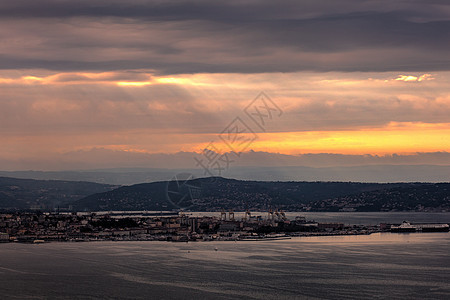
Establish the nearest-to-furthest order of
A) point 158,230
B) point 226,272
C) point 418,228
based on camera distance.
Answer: point 226,272
point 158,230
point 418,228

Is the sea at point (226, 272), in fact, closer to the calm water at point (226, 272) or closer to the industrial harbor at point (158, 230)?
the calm water at point (226, 272)

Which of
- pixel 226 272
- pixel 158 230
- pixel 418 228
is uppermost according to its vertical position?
pixel 418 228

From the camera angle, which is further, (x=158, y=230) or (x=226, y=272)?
(x=158, y=230)

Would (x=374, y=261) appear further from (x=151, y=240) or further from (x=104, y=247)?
(x=151, y=240)

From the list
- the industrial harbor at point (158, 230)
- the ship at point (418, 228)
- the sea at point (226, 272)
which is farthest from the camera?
the ship at point (418, 228)

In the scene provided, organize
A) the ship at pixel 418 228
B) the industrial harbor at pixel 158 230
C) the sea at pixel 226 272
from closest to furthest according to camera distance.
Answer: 1. the sea at pixel 226 272
2. the industrial harbor at pixel 158 230
3. the ship at pixel 418 228

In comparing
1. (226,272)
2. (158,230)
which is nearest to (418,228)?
(158,230)

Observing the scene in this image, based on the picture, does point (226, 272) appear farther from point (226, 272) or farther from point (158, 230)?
point (158, 230)

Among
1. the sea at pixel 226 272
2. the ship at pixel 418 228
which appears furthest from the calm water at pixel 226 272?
the ship at pixel 418 228
